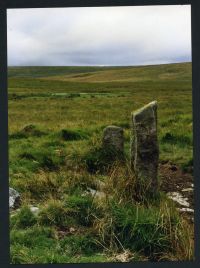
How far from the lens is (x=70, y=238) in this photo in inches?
139

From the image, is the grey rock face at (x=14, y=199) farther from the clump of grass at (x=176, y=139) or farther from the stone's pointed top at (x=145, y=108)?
the clump of grass at (x=176, y=139)

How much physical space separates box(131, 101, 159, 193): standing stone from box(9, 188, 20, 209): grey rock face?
696 mm

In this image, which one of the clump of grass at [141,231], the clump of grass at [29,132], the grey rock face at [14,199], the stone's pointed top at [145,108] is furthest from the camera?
the clump of grass at [29,132]

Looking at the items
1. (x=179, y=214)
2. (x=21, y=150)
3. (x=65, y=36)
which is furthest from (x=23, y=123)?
(x=179, y=214)

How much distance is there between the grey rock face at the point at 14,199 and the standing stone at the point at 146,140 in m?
0.70

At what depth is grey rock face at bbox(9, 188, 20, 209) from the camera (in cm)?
361

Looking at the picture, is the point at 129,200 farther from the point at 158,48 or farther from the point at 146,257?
the point at 158,48

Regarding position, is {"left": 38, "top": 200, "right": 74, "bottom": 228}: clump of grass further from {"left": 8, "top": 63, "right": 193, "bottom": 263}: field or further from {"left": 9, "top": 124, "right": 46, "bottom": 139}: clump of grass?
{"left": 9, "top": 124, "right": 46, "bottom": 139}: clump of grass

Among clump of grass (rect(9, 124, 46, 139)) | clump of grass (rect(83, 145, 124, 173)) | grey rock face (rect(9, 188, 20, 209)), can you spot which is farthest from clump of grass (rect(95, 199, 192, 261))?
clump of grass (rect(9, 124, 46, 139))

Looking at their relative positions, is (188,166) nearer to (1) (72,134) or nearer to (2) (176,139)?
(2) (176,139)

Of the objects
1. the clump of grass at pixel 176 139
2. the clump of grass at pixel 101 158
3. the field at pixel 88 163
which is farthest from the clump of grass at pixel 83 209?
the clump of grass at pixel 176 139

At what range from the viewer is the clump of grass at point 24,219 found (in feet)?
11.6

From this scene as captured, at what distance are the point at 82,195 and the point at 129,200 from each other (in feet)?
0.91

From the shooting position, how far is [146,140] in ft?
12.3
